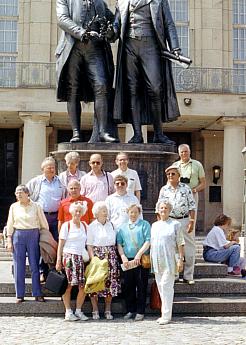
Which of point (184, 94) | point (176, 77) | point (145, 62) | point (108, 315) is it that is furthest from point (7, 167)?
point (108, 315)

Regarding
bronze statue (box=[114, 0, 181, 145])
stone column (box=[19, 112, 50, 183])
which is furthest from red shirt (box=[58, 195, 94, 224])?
stone column (box=[19, 112, 50, 183])

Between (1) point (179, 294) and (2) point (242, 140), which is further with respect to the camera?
(2) point (242, 140)

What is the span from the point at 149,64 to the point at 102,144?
53.0 inches

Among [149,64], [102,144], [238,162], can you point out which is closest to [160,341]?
[102,144]

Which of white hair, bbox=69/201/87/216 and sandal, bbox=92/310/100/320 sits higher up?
white hair, bbox=69/201/87/216

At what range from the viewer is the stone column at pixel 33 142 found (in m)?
23.2

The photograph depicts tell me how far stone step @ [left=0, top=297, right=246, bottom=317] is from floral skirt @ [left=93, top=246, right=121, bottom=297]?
42 cm

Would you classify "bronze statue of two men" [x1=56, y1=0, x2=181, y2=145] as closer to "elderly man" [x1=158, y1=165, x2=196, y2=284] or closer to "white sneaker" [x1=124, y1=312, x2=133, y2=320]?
"elderly man" [x1=158, y1=165, x2=196, y2=284]

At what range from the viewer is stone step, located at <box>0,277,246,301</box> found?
28.2ft

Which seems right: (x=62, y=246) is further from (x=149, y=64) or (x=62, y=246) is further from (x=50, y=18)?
(x=50, y=18)

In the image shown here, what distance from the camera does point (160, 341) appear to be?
684cm

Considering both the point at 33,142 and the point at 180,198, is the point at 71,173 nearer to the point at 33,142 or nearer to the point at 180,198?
the point at 180,198

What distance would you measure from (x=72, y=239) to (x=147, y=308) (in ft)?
4.37

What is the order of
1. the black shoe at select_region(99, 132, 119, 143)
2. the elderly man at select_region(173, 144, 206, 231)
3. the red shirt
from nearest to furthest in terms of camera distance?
the red shirt, the elderly man at select_region(173, 144, 206, 231), the black shoe at select_region(99, 132, 119, 143)
